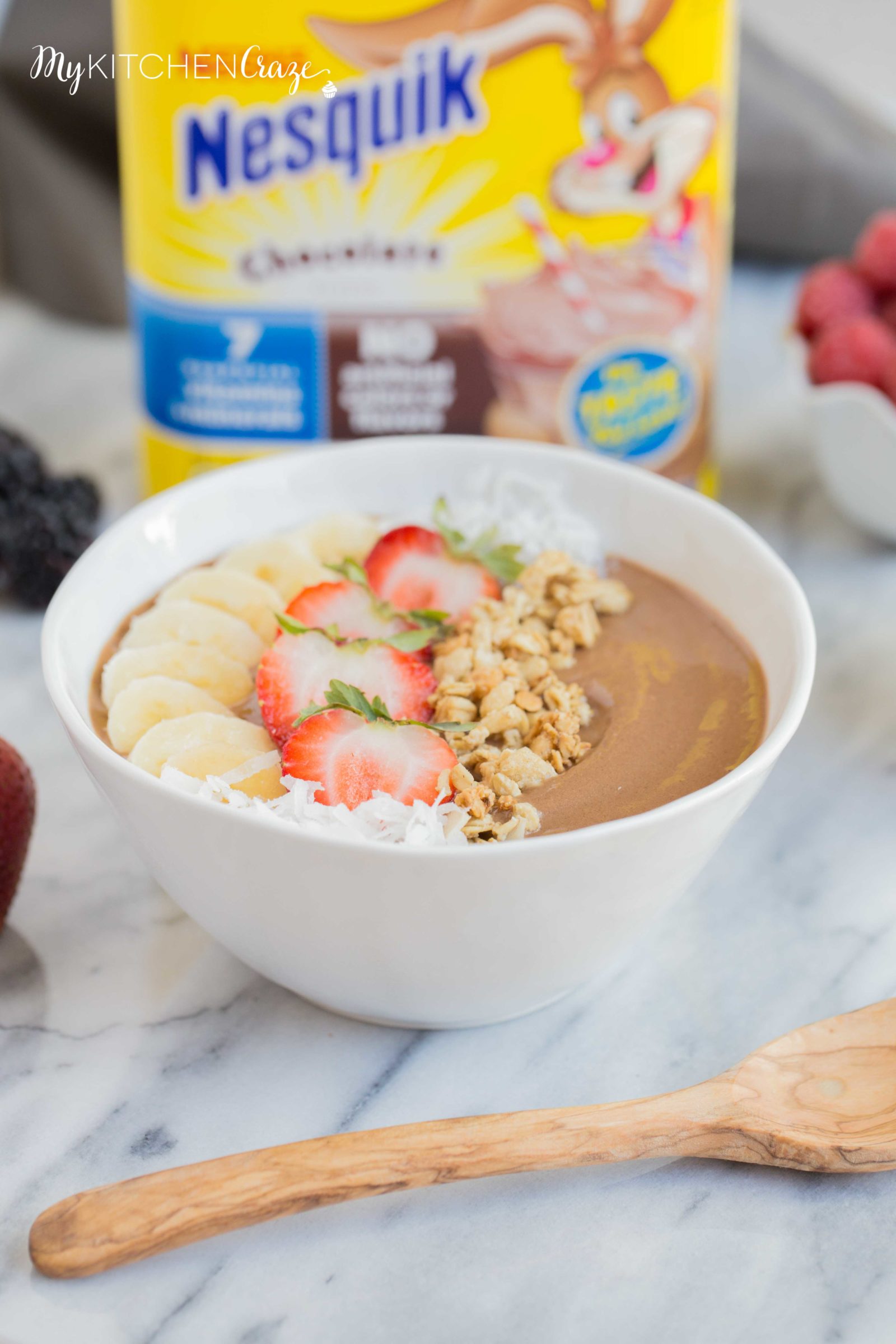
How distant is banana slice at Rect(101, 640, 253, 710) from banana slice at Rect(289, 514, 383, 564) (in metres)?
0.17

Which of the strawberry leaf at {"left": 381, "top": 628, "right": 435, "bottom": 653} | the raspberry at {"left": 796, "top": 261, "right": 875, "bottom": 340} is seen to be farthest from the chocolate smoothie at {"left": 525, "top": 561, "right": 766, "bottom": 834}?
the raspberry at {"left": 796, "top": 261, "right": 875, "bottom": 340}

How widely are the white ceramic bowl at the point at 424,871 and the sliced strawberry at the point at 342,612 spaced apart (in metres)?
0.14

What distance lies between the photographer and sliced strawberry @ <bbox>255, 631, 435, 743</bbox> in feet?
2.89

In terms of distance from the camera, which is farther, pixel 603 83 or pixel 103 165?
pixel 103 165

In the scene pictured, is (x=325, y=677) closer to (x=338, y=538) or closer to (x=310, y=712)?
(x=310, y=712)

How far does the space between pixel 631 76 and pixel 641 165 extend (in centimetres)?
8

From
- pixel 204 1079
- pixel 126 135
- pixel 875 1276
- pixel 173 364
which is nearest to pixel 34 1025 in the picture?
pixel 204 1079

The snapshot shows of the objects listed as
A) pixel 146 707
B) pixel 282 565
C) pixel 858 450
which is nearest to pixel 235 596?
pixel 282 565

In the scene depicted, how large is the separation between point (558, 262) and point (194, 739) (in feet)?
2.27

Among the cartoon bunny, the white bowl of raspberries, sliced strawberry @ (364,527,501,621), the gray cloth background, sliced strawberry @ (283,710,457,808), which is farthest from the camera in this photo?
the gray cloth background

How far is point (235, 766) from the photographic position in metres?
0.84

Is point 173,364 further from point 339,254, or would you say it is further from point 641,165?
point 641,165

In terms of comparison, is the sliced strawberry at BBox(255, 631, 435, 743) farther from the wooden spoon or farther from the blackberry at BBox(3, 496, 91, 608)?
the blackberry at BBox(3, 496, 91, 608)

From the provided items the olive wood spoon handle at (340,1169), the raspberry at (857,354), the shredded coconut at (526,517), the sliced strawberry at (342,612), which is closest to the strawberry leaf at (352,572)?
the sliced strawberry at (342,612)
